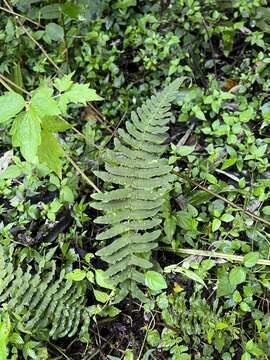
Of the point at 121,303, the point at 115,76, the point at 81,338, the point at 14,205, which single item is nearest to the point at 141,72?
the point at 115,76

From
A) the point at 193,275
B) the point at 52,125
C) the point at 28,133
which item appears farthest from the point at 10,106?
the point at 193,275

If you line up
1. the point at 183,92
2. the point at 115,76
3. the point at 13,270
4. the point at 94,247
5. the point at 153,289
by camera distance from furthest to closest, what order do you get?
the point at 115,76 < the point at 183,92 < the point at 94,247 < the point at 13,270 < the point at 153,289

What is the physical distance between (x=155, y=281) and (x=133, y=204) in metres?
0.32

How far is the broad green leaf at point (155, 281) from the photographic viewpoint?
199 centimetres

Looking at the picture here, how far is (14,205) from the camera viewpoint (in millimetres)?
2416

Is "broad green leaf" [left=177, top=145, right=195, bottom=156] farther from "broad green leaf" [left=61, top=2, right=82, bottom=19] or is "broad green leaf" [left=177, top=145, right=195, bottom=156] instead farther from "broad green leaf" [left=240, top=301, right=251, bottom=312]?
"broad green leaf" [left=61, top=2, right=82, bottom=19]

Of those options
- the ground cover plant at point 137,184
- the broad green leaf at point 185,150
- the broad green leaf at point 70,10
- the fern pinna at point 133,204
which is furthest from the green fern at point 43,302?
the broad green leaf at point 70,10

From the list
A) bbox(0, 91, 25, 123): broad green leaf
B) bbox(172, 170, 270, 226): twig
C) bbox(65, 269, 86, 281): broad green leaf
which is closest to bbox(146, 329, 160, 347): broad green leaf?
bbox(65, 269, 86, 281): broad green leaf

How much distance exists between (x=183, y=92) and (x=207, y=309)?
1.20 m

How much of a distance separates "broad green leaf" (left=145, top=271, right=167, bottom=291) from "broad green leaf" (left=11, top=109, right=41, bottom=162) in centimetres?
67

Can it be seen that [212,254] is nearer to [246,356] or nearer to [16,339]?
[246,356]

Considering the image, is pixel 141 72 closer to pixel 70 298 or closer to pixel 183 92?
pixel 183 92

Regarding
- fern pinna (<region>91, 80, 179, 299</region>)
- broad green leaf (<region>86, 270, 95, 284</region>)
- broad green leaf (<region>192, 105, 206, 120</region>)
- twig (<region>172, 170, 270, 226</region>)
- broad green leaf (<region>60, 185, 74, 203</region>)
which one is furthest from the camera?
broad green leaf (<region>192, 105, 206, 120</region>)

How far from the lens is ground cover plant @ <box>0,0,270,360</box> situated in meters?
2.01
